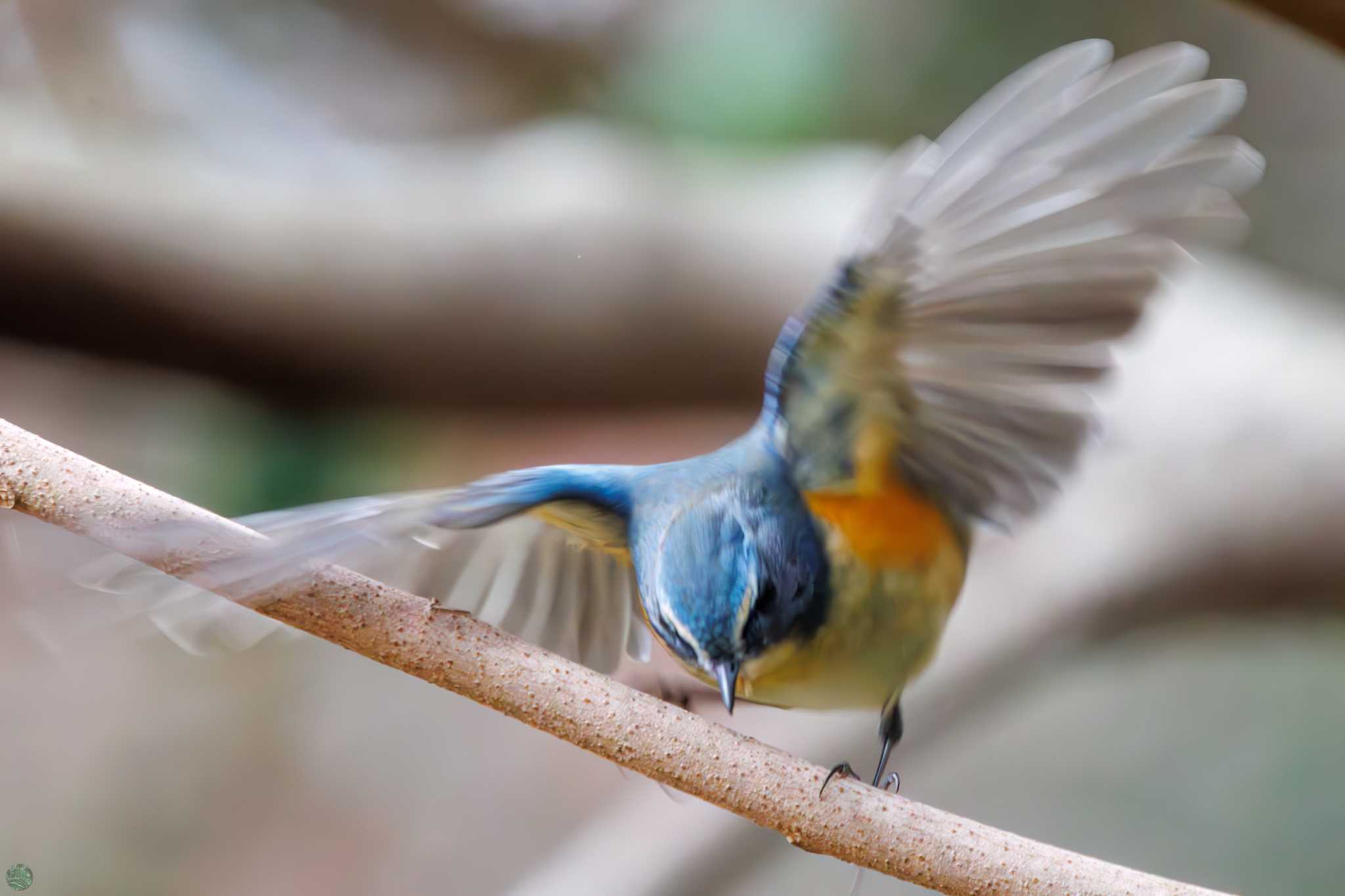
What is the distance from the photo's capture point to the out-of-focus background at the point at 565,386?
1.32 m

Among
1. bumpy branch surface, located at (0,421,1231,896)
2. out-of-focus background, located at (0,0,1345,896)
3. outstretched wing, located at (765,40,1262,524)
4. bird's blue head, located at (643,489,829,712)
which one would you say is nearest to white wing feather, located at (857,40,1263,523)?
outstretched wing, located at (765,40,1262,524)

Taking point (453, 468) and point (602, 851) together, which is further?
point (453, 468)

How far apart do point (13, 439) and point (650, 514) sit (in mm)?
304

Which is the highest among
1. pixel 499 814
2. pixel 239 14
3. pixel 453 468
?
pixel 239 14

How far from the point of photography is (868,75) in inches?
73.3

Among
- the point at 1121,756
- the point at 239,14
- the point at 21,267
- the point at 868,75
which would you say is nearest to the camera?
the point at 21,267

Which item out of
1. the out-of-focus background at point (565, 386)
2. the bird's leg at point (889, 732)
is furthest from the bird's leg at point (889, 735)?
the out-of-focus background at point (565, 386)

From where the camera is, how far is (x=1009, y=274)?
1.73ft

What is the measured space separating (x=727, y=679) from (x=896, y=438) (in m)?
0.18

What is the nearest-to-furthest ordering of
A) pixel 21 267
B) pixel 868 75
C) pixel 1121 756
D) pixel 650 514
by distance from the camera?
pixel 650 514 → pixel 21 267 → pixel 1121 756 → pixel 868 75

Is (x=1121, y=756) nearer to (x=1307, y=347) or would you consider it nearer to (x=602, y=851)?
(x=1307, y=347)

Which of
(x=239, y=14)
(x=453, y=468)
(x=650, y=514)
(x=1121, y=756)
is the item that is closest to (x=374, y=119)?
(x=239, y=14)

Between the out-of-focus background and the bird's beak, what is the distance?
77cm

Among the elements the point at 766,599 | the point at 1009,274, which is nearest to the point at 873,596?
the point at 766,599
